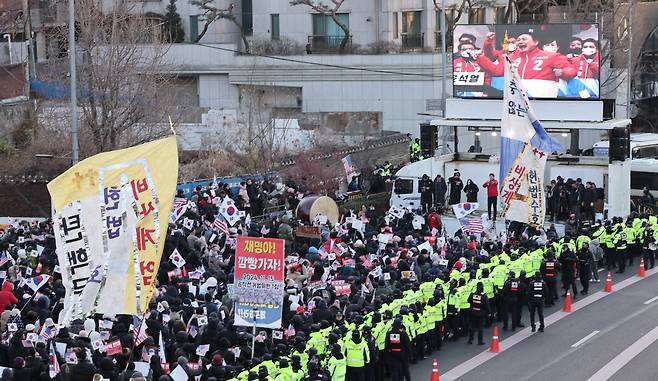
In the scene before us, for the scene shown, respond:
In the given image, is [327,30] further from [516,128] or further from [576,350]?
[576,350]

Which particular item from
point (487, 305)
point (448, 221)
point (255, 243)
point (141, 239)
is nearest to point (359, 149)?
point (448, 221)

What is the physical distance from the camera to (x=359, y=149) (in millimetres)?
43219

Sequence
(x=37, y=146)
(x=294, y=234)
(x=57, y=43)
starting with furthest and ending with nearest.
→ (x=57, y=43), (x=37, y=146), (x=294, y=234)

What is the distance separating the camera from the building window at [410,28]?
175ft

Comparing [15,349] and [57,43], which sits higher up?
[57,43]

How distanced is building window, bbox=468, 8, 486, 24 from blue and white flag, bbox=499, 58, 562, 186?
2821 cm

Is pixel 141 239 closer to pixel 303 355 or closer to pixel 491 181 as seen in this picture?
pixel 303 355

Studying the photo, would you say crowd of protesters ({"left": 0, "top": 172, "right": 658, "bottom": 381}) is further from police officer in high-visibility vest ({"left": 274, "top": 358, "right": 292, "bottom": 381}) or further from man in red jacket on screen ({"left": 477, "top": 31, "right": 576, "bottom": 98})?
man in red jacket on screen ({"left": 477, "top": 31, "right": 576, "bottom": 98})

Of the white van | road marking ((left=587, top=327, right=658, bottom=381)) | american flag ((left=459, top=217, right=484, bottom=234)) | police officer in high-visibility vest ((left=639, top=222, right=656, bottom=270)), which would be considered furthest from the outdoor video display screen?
road marking ((left=587, top=327, right=658, bottom=381))

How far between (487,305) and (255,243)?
5920 millimetres

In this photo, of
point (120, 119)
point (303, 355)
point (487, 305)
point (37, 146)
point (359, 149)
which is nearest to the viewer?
point (303, 355)

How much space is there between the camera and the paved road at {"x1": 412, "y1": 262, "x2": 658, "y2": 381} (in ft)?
69.5

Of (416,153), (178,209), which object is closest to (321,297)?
(178,209)

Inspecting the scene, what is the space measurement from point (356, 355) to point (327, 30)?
119ft
